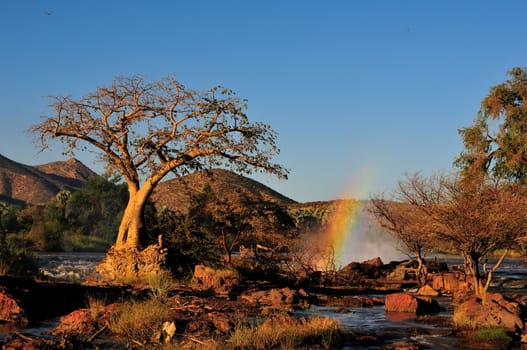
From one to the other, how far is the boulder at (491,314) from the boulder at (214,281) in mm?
7578

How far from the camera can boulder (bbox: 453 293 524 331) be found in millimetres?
13883

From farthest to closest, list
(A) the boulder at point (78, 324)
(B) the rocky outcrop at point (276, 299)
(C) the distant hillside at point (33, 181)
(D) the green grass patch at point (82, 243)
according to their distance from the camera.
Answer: (C) the distant hillside at point (33, 181) < (D) the green grass patch at point (82, 243) < (B) the rocky outcrop at point (276, 299) < (A) the boulder at point (78, 324)

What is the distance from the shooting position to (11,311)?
14.4 m

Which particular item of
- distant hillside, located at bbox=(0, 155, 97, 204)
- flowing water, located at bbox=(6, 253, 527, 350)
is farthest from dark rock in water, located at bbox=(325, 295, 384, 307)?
distant hillside, located at bbox=(0, 155, 97, 204)

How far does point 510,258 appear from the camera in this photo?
162 feet

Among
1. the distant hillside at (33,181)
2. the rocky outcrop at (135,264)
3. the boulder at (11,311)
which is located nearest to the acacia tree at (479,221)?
the rocky outcrop at (135,264)

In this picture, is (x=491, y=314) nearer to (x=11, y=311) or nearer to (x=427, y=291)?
(x=427, y=291)

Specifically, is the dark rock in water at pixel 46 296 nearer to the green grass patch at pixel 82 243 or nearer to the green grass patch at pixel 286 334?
the green grass patch at pixel 286 334

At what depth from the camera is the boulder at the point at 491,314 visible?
1388cm

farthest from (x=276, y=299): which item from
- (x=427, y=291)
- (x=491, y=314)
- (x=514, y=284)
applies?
(x=514, y=284)

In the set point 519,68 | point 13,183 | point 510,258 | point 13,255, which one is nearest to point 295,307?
point 13,255

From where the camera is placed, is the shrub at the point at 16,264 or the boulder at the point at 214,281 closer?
the boulder at the point at 214,281

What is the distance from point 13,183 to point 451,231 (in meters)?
105

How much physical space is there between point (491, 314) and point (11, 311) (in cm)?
1139
